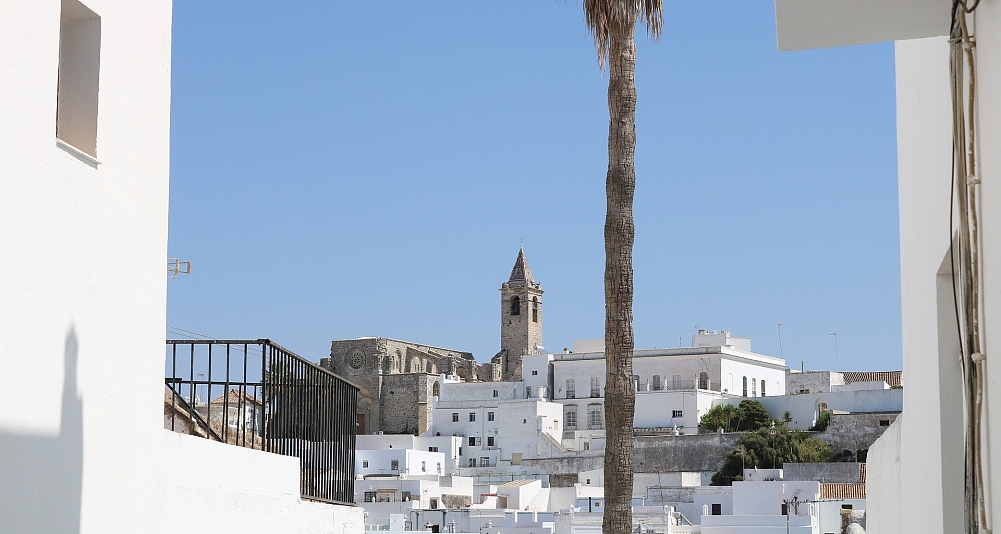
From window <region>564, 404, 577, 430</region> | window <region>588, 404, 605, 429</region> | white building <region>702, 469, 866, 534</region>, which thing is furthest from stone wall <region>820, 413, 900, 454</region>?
window <region>564, 404, 577, 430</region>

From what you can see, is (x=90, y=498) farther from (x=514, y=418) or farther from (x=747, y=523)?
(x=514, y=418)

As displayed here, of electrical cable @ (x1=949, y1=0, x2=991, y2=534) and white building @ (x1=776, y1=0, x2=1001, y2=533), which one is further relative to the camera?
electrical cable @ (x1=949, y1=0, x2=991, y2=534)

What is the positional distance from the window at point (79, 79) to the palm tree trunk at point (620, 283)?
255 inches

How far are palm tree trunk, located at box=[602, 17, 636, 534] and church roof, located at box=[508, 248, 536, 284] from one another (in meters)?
98.9

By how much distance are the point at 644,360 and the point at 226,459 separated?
243 feet

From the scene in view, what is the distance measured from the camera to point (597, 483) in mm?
62469

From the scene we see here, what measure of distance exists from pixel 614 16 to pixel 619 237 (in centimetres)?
237

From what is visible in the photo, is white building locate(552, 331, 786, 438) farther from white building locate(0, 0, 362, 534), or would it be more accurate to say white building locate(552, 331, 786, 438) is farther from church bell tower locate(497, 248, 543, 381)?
white building locate(0, 0, 362, 534)

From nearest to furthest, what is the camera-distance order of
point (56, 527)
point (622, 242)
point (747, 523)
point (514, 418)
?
point (56, 527) < point (622, 242) < point (747, 523) < point (514, 418)

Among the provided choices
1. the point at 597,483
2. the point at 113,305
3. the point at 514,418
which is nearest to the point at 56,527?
the point at 113,305

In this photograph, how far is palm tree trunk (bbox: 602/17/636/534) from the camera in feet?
36.7

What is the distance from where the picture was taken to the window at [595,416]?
78125 mm

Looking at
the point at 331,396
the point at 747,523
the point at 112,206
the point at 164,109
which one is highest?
the point at 164,109

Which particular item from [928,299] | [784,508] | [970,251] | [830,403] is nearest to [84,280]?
[928,299]
